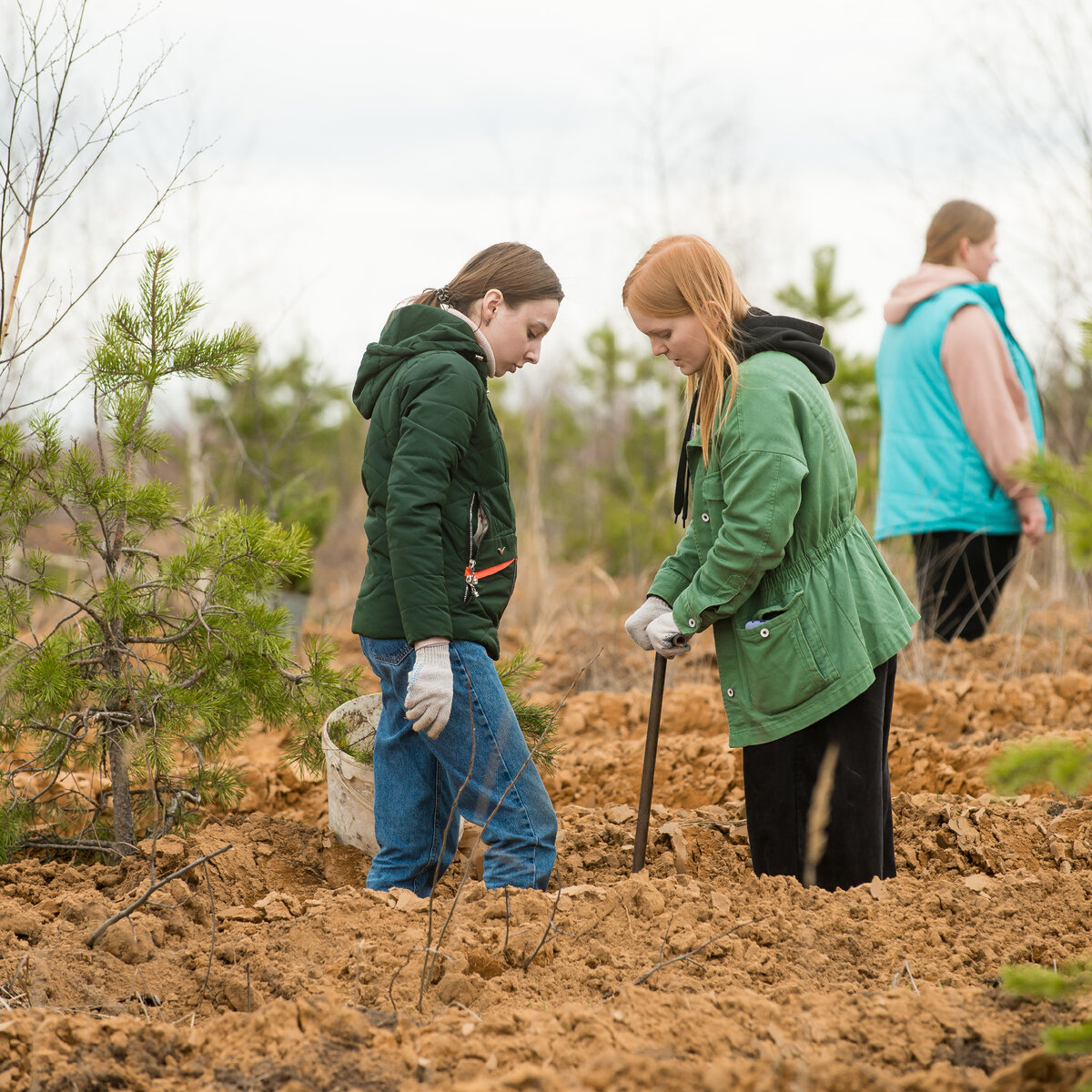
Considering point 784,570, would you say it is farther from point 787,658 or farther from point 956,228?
point 956,228

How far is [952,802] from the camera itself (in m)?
3.62

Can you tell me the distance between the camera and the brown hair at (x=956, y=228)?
5020 mm

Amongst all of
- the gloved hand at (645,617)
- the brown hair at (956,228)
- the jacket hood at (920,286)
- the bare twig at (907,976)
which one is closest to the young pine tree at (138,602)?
the gloved hand at (645,617)

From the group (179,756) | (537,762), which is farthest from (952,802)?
(179,756)

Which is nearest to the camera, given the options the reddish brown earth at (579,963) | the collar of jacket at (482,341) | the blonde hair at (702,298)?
the reddish brown earth at (579,963)

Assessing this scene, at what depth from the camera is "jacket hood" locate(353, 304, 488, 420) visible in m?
2.78

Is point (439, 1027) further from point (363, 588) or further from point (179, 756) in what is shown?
point (179, 756)

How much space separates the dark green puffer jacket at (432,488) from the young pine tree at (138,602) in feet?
1.73

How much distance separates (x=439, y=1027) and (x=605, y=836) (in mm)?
1545

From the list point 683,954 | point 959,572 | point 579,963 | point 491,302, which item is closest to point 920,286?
point 959,572

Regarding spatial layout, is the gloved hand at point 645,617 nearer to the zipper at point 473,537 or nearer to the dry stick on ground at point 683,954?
the zipper at point 473,537

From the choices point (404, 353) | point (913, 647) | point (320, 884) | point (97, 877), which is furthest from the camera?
point (913, 647)

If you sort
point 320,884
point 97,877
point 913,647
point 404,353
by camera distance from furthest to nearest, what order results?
point 913,647 < point 320,884 < point 97,877 < point 404,353

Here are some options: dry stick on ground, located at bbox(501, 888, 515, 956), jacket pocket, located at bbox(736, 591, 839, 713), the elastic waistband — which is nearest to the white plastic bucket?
dry stick on ground, located at bbox(501, 888, 515, 956)
